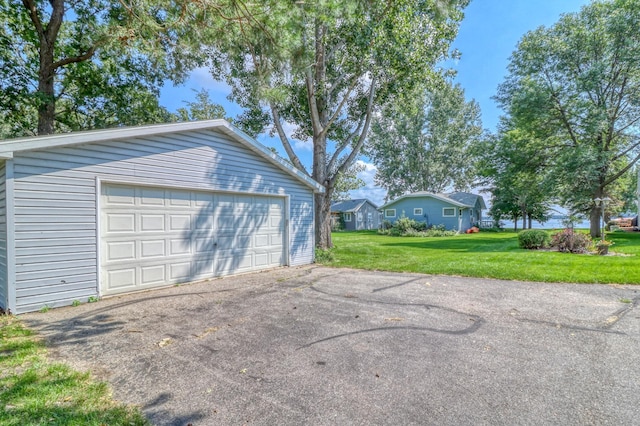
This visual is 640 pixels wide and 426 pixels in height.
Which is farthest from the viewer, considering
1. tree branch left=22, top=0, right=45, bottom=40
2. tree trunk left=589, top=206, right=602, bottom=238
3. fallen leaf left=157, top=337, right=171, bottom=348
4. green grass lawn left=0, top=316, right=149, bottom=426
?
tree trunk left=589, top=206, right=602, bottom=238

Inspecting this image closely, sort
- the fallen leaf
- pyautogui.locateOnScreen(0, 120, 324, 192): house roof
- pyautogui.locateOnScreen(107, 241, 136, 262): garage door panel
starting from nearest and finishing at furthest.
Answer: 1. the fallen leaf
2. pyautogui.locateOnScreen(0, 120, 324, 192): house roof
3. pyautogui.locateOnScreen(107, 241, 136, 262): garage door panel

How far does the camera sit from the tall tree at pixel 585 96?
14094 millimetres

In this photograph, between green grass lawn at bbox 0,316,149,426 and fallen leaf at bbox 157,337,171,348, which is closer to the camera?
green grass lawn at bbox 0,316,149,426

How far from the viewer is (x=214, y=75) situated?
12.2 metres

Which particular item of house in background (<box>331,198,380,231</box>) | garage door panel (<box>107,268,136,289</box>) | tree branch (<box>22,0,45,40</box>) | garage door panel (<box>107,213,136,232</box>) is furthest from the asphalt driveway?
house in background (<box>331,198,380,231</box>)

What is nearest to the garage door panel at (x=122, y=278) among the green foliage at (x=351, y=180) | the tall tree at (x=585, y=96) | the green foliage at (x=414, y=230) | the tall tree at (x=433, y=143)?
the green foliage at (x=351, y=180)

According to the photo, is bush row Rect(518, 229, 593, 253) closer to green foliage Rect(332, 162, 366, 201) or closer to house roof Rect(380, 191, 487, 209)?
green foliage Rect(332, 162, 366, 201)

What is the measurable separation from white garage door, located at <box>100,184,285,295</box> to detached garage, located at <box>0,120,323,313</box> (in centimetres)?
2

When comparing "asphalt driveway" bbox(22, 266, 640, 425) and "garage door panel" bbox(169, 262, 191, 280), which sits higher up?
"garage door panel" bbox(169, 262, 191, 280)

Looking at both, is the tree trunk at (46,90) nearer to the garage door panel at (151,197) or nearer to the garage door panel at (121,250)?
the garage door panel at (151,197)

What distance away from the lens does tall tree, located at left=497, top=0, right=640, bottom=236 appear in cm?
1409

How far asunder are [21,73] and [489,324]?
15373 mm

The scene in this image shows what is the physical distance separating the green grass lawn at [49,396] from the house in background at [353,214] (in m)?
30.9

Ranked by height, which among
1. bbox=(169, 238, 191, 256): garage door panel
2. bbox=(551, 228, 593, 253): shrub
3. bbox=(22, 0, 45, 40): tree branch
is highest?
bbox=(22, 0, 45, 40): tree branch
